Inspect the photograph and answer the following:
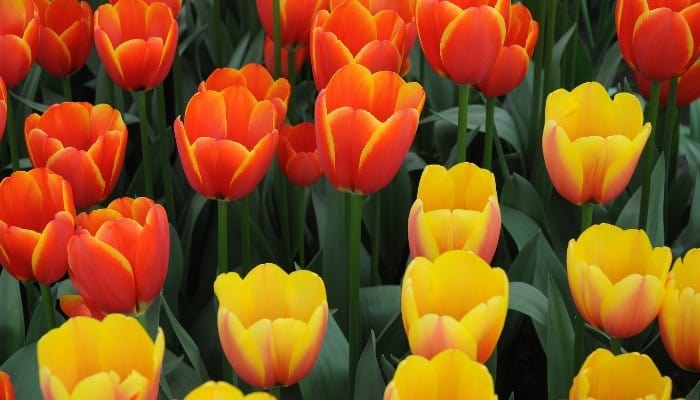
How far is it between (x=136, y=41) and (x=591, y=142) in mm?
555

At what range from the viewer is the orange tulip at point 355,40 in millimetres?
1210

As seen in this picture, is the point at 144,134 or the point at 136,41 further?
the point at 144,134

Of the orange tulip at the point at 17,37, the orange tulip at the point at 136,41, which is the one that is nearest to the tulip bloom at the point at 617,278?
the orange tulip at the point at 136,41

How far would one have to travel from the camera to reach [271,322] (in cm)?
86

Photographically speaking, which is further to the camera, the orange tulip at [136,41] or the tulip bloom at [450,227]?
the orange tulip at [136,41]

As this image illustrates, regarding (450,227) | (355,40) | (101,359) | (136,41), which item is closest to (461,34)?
(355,40)

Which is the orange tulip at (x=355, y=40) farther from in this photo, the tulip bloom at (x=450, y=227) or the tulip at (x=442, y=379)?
the tulip at (x=442, y=379)

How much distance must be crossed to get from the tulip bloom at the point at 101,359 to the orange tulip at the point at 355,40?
0.50 meters

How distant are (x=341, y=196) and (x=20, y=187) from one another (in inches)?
16.5

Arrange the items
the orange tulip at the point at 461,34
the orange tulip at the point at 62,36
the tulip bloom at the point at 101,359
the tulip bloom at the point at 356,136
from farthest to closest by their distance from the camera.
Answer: the orange tulip at the point at 62,36 < the orange tulip at the point at 461,34 < the tulip bloom at the point at 356,136 < the tulip bloom at the point at 101,359

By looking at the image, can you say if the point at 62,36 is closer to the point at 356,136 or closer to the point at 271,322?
the point at 356,136

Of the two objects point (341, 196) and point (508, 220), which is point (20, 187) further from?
point (508, 220)

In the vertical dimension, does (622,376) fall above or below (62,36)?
below

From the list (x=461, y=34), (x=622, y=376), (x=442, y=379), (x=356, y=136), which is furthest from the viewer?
(x=461, y=34)
